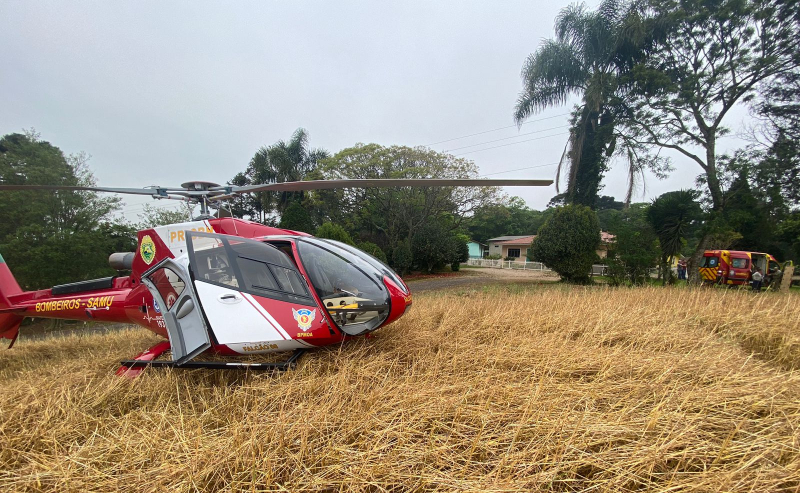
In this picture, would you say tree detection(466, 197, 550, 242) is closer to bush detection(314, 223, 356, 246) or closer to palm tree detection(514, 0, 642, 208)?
palm tree detection(514, 0, 642, 208)

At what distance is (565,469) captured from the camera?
1.79 m

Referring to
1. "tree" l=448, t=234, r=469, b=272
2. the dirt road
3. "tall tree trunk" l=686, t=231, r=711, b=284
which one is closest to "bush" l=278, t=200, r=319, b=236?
the dirt road

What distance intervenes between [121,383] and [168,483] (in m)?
1.81

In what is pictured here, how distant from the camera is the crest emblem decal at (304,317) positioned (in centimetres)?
312

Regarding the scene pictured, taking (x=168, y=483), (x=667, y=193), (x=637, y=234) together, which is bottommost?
(x=168, y=483)

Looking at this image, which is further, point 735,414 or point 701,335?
point 701,335

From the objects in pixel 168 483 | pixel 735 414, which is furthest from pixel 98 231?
pixel 735 414

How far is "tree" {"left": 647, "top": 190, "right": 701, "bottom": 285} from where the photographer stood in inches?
489

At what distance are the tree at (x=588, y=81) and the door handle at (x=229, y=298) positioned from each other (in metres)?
16.4

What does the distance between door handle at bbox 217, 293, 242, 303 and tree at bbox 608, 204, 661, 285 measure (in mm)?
12961

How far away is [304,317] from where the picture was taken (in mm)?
3137

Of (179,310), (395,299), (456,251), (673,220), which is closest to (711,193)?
(673,220)

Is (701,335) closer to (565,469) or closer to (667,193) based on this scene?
(565,469)

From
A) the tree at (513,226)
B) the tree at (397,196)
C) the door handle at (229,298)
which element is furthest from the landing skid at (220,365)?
the tree at (513,226)
